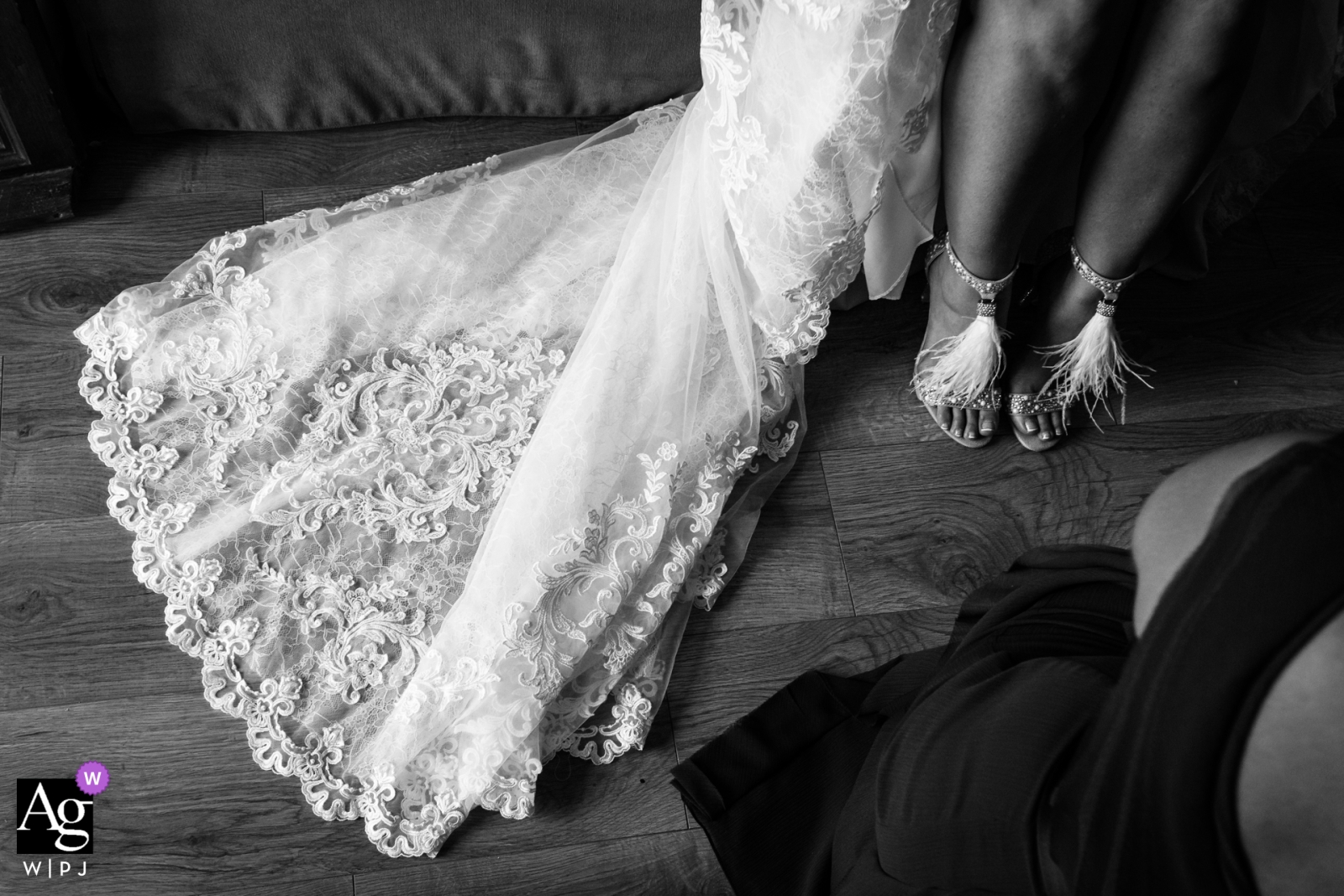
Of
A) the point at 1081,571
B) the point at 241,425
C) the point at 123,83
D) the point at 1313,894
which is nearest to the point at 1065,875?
the point at 1313,894

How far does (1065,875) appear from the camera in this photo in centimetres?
57

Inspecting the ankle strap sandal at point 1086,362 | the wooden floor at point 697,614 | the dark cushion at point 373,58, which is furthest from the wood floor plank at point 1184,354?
the dark cushion at point 373,58

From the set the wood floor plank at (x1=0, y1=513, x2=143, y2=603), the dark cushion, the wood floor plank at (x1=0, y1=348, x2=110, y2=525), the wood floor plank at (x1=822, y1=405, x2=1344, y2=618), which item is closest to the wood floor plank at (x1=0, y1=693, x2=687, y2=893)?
the wood floor plank at (x1=0, y1=513, x2=143, y2=603)

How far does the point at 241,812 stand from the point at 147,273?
0.76 metres

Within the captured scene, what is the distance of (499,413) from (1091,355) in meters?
0.75

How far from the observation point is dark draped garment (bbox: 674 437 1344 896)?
436 millimetres

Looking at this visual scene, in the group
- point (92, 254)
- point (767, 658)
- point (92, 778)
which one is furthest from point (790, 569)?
point (92, 254)

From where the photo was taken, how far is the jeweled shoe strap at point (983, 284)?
1.25 metres

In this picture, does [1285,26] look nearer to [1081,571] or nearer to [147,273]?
[1081,571]

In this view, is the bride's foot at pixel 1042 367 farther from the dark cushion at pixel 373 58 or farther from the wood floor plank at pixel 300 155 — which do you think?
the wood floor plank at pixel 300 155

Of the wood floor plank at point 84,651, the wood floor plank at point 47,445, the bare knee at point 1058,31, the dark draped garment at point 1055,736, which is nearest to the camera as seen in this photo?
the dark draped garment at point 1055,736

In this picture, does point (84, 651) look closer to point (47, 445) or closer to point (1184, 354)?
point (47, 445)

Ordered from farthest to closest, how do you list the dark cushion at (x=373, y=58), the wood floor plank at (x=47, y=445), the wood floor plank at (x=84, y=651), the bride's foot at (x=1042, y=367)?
the dark cushion at (x=373, y=58) < the bride's foot at (x=1042, y=367) < the wood floor plank at (x=47, y=445) < the wood floor plank at (x=84, y=651)

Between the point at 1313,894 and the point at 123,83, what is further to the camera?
the point at 123,83
